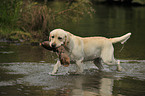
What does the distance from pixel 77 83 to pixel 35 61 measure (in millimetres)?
2812

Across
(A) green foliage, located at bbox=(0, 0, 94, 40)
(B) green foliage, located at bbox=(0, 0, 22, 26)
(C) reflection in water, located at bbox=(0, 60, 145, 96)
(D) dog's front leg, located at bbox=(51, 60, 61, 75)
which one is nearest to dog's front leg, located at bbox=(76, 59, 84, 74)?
(C) reflection in water, located at bbox=(0, 60, 145, 96)

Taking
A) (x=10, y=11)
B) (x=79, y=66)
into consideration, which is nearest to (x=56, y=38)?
(x=79, y=66)

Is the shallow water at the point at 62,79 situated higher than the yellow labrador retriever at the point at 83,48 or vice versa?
the yellow labrador retriever at the point at 83,48

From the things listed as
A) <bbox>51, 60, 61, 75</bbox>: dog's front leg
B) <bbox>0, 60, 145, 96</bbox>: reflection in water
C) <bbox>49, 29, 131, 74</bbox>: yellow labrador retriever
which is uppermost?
<bbox>49, 29, 131, 74</bbox>: yellow labrador retriever

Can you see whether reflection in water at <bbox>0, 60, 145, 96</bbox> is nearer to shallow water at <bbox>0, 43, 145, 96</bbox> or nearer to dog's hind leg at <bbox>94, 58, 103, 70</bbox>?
shallow water at <bbox>0, 43, 145, 96</bbox>

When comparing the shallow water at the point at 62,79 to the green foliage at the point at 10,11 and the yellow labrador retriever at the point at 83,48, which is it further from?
the green foliage at the point at 10,11

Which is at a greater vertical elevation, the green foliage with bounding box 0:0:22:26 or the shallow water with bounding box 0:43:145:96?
the green foliage with bounding box 0:0:22:26

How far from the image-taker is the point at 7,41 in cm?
1424

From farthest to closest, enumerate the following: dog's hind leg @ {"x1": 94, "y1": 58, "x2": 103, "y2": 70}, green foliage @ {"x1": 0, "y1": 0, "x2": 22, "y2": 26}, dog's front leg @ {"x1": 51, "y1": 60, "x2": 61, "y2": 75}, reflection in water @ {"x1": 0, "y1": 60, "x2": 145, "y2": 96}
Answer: green foliage @ {"x1": 0, "y1": 0, "x2": 22, "y2": 26}, dog's hind leg @ {"x1": 94, "y1": 58, "x2": 103, "y2": 70}, dog's front leg @ {"x1": 51, "y1": 60, "x2": 61, "y2": 75}, reflection in water @ {"x1": 0, "y1": 60, "x2": 145, "y2": 96}

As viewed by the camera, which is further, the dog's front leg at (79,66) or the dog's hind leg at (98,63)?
the dog's hind leg at (98,63)

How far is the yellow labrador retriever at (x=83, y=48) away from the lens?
8.17 m

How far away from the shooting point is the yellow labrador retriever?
8.17 metres

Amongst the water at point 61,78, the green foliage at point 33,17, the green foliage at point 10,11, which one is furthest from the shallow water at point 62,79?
the green foliage at point 10,11

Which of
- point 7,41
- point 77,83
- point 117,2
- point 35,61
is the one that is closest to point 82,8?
point 7,41
